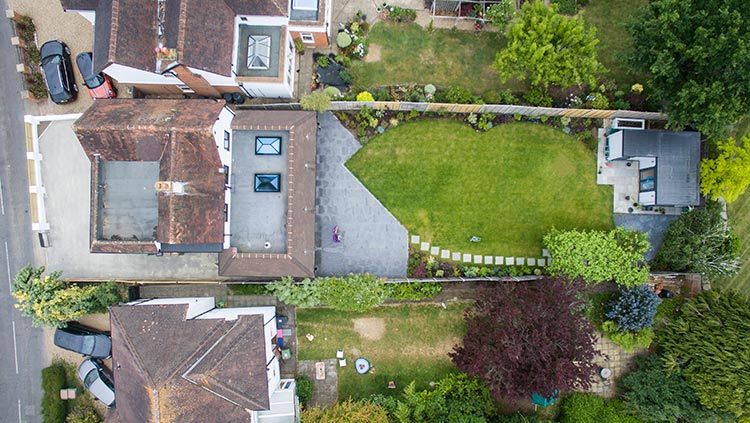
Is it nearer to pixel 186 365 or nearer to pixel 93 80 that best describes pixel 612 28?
pixel 186 365

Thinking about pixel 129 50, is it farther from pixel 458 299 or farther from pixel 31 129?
pixel 458 299

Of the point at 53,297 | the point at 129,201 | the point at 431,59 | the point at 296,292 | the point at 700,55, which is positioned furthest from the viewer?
the point at 431,59

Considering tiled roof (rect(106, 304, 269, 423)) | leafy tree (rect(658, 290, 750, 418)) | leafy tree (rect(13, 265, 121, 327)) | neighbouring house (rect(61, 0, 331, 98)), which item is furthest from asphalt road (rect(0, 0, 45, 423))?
leafy tree (rect(658, 290, 750, 418))

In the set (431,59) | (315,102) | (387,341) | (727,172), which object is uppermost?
(431,59)

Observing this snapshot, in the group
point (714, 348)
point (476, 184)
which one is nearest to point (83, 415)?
point (476, 184)

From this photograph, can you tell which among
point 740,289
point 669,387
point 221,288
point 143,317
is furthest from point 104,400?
point 740,289

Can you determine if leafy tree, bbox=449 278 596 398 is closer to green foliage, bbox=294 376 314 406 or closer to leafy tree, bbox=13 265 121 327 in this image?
green foliage, bbox=294 376 314 406
